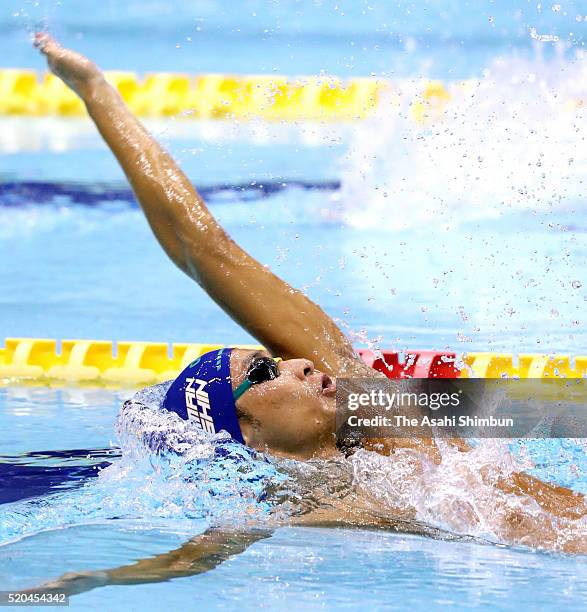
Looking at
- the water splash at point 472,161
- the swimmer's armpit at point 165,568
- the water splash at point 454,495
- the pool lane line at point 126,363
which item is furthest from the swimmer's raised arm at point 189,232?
the water splash at point 472,161

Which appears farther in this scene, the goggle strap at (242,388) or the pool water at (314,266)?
the goggle strap at (242,388)

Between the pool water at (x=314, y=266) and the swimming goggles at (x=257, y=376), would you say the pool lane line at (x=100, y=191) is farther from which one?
the swimming goggles at (x=257, y=376)

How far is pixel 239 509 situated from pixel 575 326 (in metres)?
2.57

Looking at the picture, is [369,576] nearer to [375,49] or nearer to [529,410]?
[529,410]

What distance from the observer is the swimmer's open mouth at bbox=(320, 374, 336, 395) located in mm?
2158

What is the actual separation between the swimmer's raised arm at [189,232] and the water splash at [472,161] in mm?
3800

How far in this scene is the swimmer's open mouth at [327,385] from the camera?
7.08 ft

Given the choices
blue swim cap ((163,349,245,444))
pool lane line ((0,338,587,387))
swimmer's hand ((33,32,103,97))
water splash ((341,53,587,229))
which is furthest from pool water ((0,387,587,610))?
water splash ((341,53,587,229))

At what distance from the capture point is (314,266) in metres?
5.48

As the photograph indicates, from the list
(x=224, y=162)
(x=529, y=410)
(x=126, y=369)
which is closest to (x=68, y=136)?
(x=224, y=162)

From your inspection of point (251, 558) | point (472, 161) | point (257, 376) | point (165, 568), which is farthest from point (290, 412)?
point (472, 161)

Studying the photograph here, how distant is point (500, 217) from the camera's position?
20.4 ft

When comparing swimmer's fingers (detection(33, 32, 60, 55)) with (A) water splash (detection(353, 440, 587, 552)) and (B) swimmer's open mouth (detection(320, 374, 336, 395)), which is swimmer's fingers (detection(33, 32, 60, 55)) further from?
(A) water splash (detection(353, 440, 587, 552))

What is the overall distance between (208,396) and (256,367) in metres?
0.11
